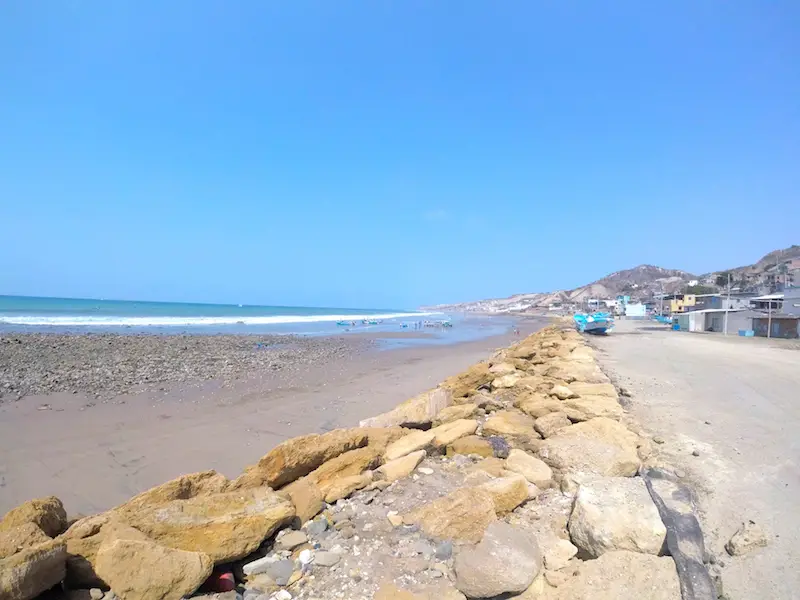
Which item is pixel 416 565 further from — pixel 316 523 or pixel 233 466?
pixel 233 466

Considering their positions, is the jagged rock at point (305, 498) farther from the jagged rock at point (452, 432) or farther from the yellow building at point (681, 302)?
the yellow building at point (681, 302)

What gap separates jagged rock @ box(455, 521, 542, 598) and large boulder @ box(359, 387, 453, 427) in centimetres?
315

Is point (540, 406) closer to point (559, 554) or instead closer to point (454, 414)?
point (454, 414)

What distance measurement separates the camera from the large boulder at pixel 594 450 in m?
3.73

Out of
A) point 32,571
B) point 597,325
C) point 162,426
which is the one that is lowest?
point 162,426

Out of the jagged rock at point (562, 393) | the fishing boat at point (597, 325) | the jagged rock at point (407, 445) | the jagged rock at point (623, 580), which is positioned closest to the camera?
the jagged rock at point (623, 580)

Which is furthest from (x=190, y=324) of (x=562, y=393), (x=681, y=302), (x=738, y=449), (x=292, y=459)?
(x=681, y=302)

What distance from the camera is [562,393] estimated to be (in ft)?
21.0

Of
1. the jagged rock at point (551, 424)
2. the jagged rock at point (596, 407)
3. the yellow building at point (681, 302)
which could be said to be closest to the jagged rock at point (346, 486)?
the jagged rock at point (551, 424)

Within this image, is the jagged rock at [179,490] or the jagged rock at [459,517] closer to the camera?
the jagged rock at [459,517]

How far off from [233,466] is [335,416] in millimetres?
2979

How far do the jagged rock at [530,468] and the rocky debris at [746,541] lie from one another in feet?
4.08

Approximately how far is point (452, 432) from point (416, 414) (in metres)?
1.21

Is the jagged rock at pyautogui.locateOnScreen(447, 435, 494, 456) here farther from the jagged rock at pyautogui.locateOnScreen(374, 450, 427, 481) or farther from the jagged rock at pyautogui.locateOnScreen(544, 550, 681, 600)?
the jagged rock at pyautogui.locateOnScreen(544, 550, 681, 600)
